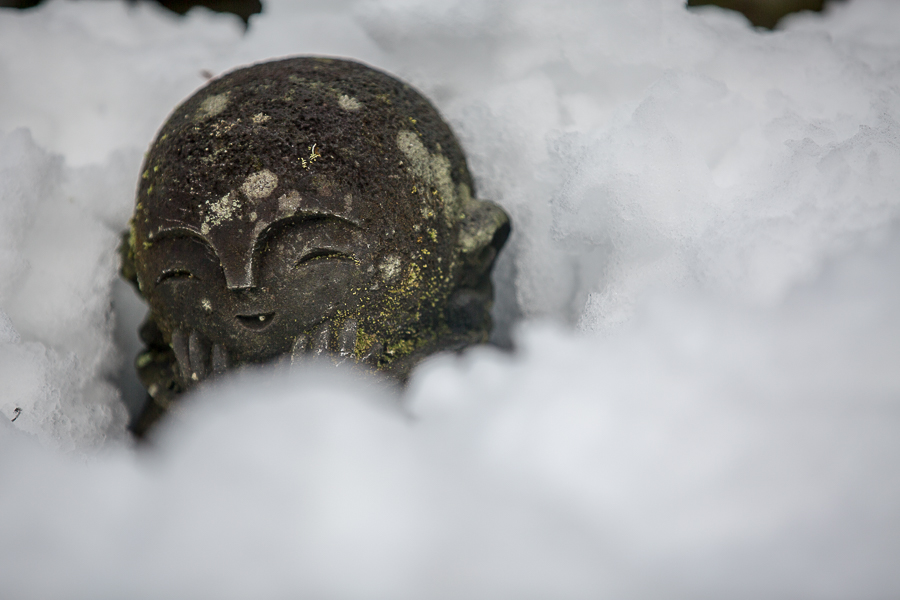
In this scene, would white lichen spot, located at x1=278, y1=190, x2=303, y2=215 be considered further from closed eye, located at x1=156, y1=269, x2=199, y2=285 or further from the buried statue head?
closed eye, located at x1=156, y1=269, x2=199, y2=285

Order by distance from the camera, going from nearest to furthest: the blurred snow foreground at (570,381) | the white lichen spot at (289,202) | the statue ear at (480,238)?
the blurred snow foreground at (570,381)
the white lichen spot at (289,202)
the statue ear at (480,238)

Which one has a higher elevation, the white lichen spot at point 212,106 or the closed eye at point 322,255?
the white lichen spot at point 212,106

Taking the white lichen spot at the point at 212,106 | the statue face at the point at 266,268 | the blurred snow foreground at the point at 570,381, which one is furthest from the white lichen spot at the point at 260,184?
the blurred snow foreground at the point at 570,381

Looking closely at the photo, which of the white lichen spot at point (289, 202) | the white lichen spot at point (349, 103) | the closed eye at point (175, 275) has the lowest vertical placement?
the closed eye at point (175, 275)

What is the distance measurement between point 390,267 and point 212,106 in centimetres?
34

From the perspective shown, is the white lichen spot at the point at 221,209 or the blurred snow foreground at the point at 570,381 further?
the white lichen spot at the point at 221,209

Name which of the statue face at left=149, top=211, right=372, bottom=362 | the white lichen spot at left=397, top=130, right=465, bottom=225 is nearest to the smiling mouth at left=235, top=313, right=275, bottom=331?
the statue face at left=149, top=211, right=372, bottom=362

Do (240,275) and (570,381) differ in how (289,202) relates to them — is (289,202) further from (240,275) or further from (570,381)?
(570,381)

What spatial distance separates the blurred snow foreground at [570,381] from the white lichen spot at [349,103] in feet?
1.00

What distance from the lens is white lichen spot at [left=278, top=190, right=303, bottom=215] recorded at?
78 cm

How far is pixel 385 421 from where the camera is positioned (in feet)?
2.35

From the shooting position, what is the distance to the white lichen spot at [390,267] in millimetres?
818

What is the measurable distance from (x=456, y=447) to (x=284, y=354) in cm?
29

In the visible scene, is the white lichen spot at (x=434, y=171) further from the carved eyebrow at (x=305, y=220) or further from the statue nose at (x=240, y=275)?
the statue nose at (x=240, y=275)
